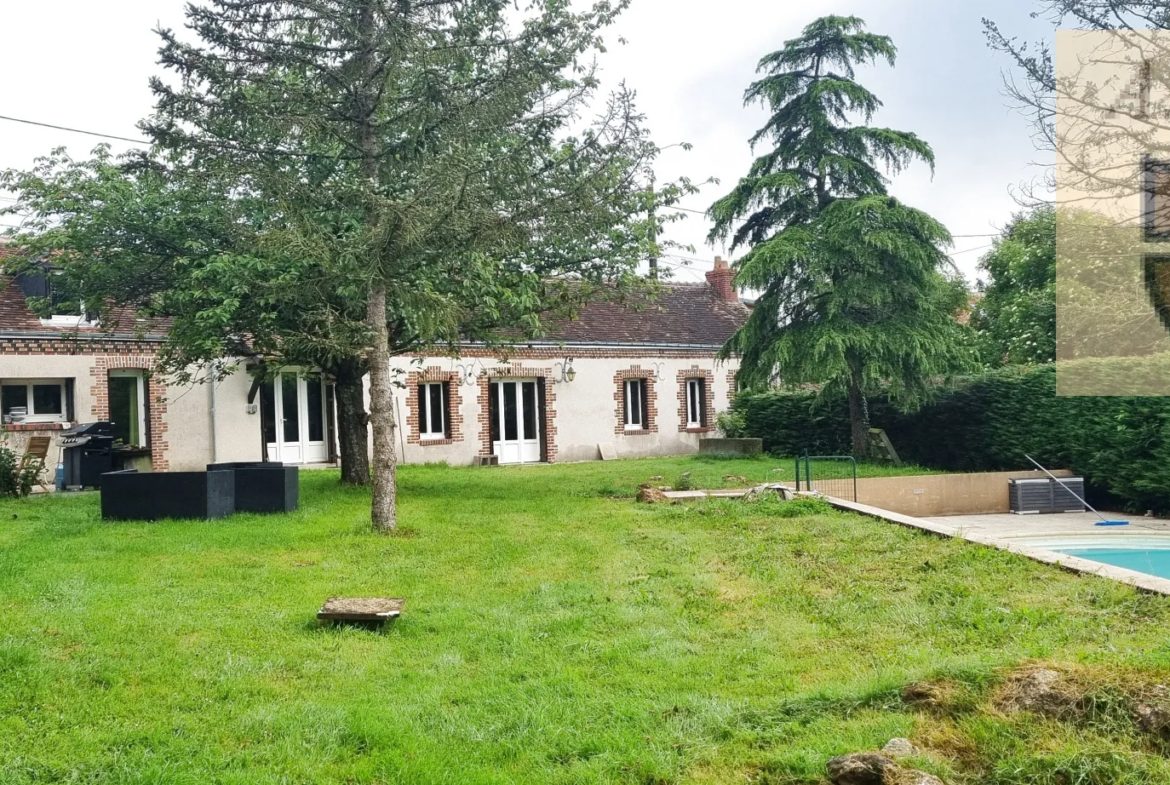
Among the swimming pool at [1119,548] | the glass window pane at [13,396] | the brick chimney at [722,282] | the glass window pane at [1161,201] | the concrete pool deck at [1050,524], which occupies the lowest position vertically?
the swimming pool at [1119,548]

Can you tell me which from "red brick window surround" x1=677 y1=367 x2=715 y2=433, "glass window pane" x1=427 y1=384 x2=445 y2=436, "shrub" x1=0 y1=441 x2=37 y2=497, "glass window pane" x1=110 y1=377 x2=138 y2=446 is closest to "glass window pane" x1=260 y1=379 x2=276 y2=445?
"glass window pane" x1=110 y1=377 x2=138 y2=446

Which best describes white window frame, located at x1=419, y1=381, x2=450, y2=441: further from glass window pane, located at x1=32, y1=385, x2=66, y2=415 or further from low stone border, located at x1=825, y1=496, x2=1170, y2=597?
low stone border, located at x1=825, y1=496, x2=1170, y2=597

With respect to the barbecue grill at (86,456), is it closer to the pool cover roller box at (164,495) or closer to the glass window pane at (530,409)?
the pool cover roller box at (164,495)

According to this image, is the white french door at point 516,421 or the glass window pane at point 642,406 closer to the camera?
the white french door at point 516,421

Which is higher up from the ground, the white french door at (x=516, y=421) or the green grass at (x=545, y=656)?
the white french door at (x=516, y=421)

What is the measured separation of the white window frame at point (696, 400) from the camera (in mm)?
24891

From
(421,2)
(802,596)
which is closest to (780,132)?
(421,2)

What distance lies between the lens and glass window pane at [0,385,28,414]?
→ 1627cm

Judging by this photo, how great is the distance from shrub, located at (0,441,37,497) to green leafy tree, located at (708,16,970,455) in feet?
42.2

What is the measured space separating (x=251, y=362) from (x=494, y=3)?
11.1 metres

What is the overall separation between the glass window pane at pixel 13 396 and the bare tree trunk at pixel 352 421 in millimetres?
6762

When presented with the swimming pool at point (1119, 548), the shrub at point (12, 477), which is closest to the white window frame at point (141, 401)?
the shrub at point (12, 477)

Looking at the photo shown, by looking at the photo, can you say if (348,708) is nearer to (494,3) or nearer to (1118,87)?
(494,3)
